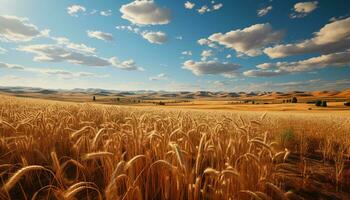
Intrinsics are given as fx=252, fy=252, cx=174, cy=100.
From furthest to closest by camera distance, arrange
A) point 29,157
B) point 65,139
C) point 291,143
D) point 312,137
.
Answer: point 312,137
point 291,143
point 65,139
point 29,157

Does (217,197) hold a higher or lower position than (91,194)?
higher

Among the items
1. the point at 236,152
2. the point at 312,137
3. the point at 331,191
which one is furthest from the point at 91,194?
the point at 312,137

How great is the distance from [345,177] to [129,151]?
3.25m

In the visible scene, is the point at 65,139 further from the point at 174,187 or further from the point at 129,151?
the point at 174,187

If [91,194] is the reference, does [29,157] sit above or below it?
above

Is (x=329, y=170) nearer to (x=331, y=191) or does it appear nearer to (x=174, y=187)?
(x=331, y=191)

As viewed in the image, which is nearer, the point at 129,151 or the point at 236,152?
the point at 129,151

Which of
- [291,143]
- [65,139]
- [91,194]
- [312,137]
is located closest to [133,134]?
[91,194]

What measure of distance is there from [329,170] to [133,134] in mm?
3342

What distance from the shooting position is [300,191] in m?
3.21

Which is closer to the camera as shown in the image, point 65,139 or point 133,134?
point 133,134

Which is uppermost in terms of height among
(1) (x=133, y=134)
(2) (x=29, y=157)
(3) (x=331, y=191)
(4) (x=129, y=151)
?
(1) (x=133, y=134)

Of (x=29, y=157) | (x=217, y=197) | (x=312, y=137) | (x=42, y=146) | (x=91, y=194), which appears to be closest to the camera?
(x=217, y=197)

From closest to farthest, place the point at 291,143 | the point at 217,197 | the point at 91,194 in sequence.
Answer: the point at 217,197, the point at 91,194, the point at 291,143
